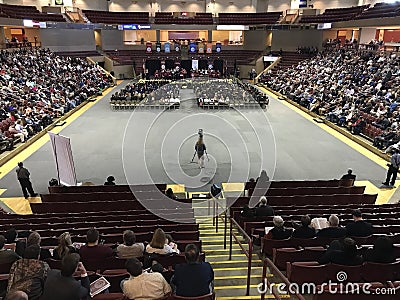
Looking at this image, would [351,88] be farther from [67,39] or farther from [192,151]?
[67,39]

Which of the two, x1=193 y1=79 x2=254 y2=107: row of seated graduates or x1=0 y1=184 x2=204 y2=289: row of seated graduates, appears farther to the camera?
x1=193 y1=79 x2=254 y2=107: row of seated graduates

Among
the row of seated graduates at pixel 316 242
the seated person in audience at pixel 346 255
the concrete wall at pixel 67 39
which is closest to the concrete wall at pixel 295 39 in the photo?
the concrete wall at pixel 67 39

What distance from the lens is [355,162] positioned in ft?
46.3

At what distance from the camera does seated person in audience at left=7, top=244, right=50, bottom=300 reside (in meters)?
3.89

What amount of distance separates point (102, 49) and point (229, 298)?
39.0 metres

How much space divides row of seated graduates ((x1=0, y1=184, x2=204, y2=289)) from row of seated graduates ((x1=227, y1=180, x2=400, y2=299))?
1238mm

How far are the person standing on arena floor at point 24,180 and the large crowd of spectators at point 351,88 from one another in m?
13.5

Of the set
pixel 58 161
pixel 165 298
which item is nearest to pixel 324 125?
pixel 58 161

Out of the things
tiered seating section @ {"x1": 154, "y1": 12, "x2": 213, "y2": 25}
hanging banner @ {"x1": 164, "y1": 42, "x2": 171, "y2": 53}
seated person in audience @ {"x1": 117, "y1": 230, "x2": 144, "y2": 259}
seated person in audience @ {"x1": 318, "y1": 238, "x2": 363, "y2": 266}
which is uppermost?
tiered seating section @ {"x1": 154, "y1": 12, "x2": 213, "y2": 25}

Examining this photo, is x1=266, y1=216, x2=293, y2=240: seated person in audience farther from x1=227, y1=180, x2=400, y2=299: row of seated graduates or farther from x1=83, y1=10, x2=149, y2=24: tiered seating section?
x1=83, y1=10, x2=149, y2=24: tiered seating section

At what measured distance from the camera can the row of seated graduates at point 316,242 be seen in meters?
4.75

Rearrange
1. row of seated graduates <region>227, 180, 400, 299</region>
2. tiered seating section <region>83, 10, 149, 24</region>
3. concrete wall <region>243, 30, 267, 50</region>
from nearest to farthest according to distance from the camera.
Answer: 1. row of seated graduates <region>227, 180, 400, 299</region>
2. tiered seating section <region>83, 10, 149, 24</region>
3. concrete wall <region>243, 30, 267, 50</region>

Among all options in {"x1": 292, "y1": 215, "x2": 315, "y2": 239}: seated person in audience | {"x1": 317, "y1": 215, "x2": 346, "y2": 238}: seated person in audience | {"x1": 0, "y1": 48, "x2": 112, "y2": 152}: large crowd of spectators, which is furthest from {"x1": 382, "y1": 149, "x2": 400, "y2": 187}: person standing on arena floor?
{"x1": 0, "y1": 48, "x2": 112, "y2": 152}: large crowd of spectators

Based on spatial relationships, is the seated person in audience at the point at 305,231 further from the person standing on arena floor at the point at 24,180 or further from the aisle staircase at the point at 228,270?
the person standing on arena floor at the point at 24,180
